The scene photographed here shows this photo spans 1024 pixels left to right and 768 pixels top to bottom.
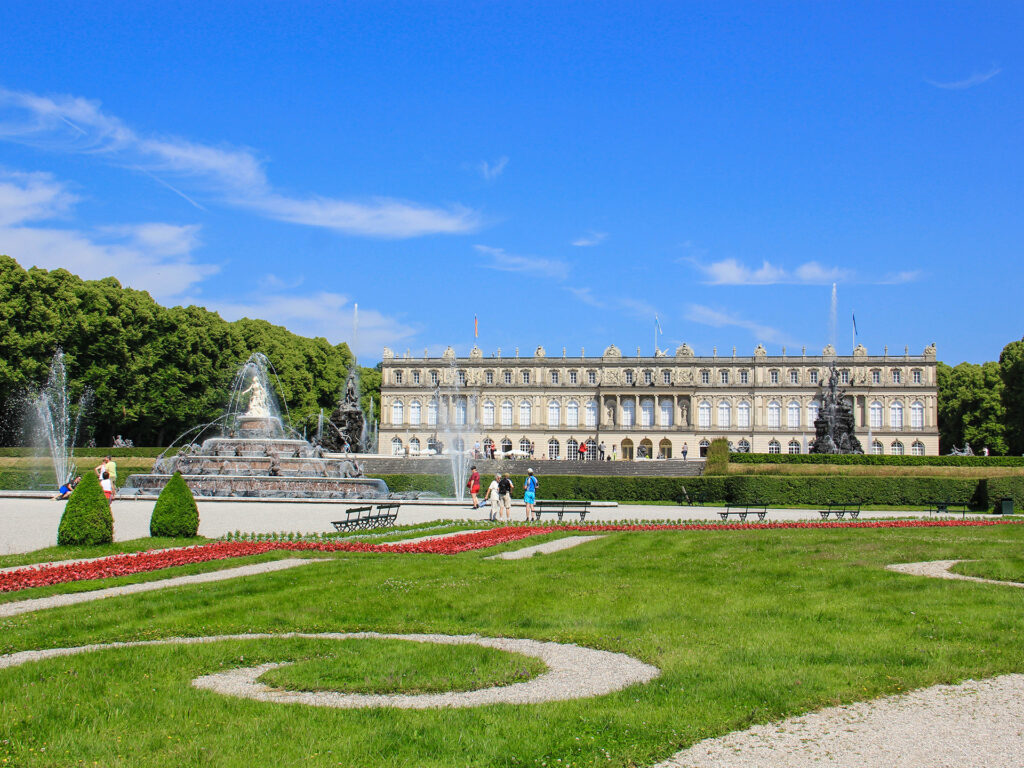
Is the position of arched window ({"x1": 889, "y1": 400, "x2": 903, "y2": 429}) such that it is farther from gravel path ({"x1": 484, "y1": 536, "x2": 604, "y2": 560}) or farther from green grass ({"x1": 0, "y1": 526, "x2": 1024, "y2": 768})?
green grass ({"x1": 0, "y1": 526, "x2": 1024, "y2": 768})

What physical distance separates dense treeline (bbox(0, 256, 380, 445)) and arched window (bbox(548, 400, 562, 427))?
35.1m

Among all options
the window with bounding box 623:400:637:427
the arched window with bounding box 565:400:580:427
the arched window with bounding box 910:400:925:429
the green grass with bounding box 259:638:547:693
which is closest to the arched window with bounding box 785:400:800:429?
the arched window with bounding box 910:400:925:429

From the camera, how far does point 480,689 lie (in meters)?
6.91

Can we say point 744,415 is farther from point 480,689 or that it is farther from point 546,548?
point 480,689

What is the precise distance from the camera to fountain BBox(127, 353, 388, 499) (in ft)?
101

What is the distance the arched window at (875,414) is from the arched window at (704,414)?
49.0 ft

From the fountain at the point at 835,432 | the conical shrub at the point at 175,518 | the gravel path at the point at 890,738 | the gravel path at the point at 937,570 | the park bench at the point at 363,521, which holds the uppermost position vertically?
the fountain at the point at 835,432

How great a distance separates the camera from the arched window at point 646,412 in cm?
9181

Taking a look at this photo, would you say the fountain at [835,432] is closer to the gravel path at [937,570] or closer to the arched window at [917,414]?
the gravel path at [937,570]

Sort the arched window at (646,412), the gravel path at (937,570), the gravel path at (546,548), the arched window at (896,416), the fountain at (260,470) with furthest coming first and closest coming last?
the arched window at (646,412), the arched window at (896,416), the fountain at (260,470), the gravel path at (546,548), the gravel path at (937,570)

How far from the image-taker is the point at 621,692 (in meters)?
6.76

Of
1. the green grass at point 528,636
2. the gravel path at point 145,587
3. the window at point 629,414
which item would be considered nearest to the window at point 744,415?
the window at point 629,414

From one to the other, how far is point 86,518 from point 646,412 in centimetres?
7871

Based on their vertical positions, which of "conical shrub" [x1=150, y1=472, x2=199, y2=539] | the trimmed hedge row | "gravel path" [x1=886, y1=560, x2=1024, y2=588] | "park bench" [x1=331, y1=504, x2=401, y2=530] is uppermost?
the trimmed hedge row
